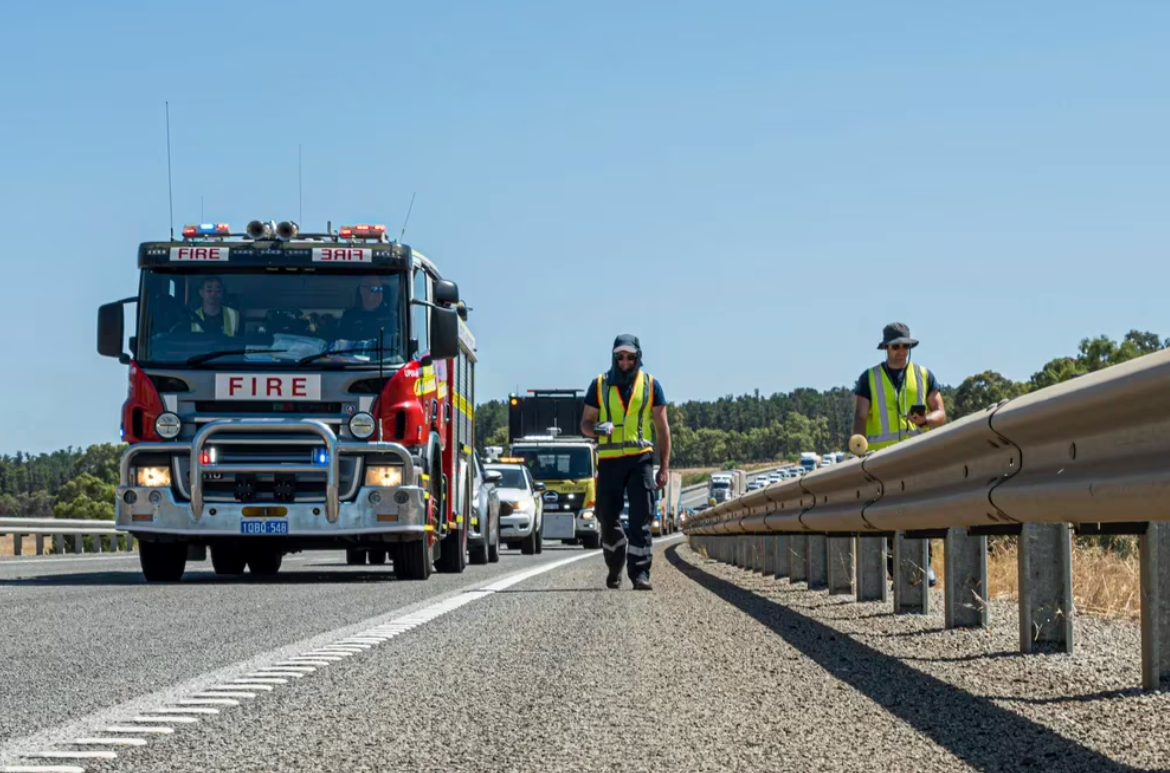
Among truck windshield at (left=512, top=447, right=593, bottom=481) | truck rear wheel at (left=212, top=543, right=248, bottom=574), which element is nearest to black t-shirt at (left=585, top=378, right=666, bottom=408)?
truck rear wheel at (left=212, top=543, right=248, bottom=574)

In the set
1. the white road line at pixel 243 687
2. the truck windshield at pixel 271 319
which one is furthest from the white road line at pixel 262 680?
the truck windshield at pixel 271 319

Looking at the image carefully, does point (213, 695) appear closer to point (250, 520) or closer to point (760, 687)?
point (760, 687)

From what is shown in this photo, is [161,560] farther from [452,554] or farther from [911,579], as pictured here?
[911,579]

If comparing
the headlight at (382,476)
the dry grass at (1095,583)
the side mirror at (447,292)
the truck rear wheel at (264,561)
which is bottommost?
the truck rear wheel at (264,561)

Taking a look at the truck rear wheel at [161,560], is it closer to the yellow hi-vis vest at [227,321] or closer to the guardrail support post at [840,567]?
the yellow hi-vis vest at [227,321]

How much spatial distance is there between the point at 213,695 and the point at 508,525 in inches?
910

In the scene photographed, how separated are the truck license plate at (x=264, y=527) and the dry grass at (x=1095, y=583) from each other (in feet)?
18.2

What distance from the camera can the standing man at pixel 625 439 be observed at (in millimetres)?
12859

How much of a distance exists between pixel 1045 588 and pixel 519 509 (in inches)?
874

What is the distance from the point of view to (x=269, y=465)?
14.0 m

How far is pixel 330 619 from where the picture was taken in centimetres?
912

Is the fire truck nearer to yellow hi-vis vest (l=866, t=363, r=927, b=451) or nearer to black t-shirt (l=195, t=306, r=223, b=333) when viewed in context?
black t-shirt (l=195, t=306, r=223, b=333)

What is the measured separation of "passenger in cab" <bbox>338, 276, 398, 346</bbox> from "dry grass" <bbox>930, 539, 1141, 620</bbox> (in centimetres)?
524

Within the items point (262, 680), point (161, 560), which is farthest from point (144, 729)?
point (161, 560)
